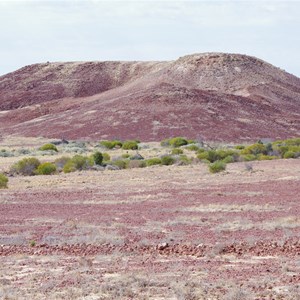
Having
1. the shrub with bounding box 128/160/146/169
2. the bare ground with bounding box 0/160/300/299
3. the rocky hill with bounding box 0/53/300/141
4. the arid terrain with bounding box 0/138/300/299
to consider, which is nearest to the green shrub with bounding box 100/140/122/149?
the rocky hill with bounding box 0/53/300/141

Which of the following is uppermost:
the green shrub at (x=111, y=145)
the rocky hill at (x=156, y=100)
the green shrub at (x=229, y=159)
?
the rocky hill at (x=156, y=100)

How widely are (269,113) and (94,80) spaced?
134 feet

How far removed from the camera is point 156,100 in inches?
3307

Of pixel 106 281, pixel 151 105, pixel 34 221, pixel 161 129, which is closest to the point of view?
pixel 106 281

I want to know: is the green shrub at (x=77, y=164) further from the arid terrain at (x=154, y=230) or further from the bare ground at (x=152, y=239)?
the bare ground at (x=152, y=239)

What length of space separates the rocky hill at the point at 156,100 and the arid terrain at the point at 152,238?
147 ft

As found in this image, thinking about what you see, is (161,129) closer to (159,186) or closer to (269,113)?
(269,113)

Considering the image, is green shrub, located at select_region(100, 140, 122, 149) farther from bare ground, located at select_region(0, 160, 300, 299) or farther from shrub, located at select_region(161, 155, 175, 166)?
bare ground, located at select_region(0, 160, 300, 299)

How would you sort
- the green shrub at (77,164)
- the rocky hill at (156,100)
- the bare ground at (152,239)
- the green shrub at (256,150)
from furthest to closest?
the rocky hill at (156,100) → the green shrub at (256,150) → the green shrub at (77,164) → the bare ground at (152,239)

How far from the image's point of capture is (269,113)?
8631cm

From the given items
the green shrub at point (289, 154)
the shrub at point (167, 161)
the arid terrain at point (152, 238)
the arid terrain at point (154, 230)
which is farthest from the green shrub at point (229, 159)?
the arid terrain at point (152, 238)

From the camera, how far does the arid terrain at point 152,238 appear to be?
10703mm

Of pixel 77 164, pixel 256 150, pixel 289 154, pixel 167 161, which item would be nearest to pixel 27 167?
pixel 77 164

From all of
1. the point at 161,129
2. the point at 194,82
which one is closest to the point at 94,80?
the point at 194,82
